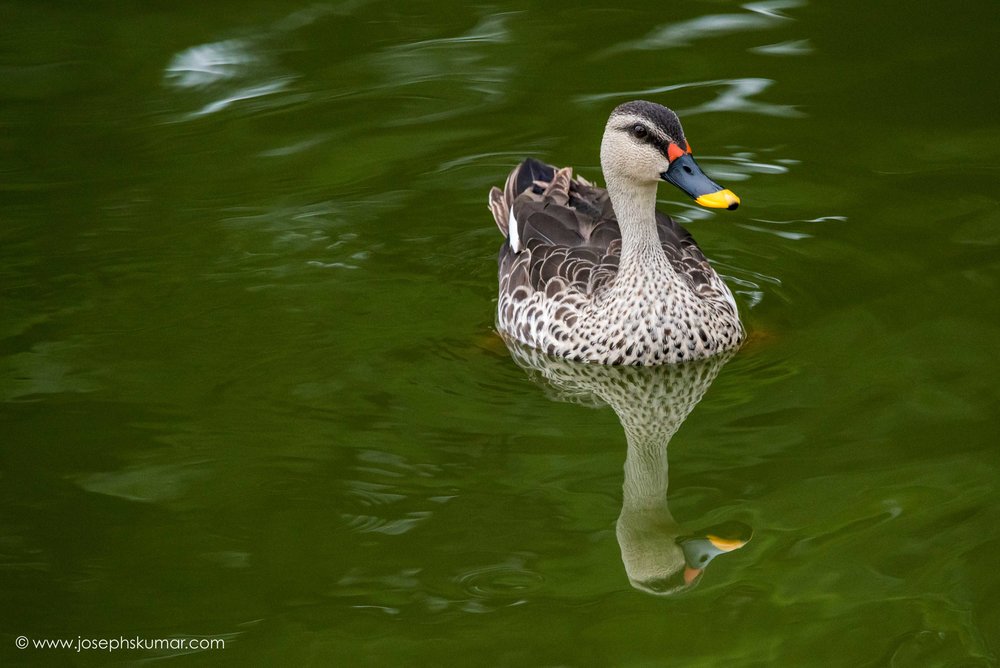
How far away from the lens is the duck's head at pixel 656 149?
7.56 m

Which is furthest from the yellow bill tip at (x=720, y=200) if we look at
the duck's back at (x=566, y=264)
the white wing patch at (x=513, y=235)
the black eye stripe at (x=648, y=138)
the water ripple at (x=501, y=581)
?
the water ripple at (x=501, y=581)

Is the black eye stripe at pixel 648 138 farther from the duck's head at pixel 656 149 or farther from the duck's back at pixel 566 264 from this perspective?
the duck's back at pixel 566 264

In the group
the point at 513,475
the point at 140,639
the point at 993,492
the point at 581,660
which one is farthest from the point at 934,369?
the point at 140,639

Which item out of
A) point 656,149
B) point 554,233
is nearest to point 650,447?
point 656,149

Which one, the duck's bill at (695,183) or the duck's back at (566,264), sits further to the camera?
the duck's back at (566,264)

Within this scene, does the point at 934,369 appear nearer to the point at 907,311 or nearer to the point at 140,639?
the point at 907,311

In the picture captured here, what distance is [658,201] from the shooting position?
10172mm

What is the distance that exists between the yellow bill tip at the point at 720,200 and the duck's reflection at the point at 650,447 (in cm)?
103

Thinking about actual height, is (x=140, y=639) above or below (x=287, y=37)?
below

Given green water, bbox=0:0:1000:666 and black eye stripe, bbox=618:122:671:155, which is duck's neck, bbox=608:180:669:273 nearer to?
black eye stripe, bbox=618:122:671:155

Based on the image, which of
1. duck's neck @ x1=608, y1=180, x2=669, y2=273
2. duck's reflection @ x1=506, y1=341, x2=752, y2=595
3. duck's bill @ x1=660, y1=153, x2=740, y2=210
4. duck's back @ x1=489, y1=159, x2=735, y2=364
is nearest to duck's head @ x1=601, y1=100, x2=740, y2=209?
duck's bill @ x1=660, y1=153, x2=740, y2=210

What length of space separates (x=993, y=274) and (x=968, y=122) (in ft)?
7.52

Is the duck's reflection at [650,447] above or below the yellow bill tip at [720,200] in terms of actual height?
below

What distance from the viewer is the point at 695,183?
24.8ft
